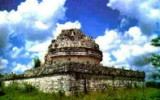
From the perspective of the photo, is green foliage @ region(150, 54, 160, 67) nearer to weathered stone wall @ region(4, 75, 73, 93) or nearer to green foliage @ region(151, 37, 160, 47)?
green foliage @ region(151, 37, 160, 47)

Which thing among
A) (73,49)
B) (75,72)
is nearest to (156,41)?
(75,72)

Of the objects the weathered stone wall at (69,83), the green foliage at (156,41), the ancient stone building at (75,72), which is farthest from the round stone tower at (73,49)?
the green foliage at (156,41)

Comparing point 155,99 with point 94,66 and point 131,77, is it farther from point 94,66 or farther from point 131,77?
point 131,77

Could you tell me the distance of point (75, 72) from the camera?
→ 72.0ft

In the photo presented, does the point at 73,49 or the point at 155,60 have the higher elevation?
the point at 73,49

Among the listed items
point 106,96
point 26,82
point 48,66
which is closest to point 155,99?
point 106,96

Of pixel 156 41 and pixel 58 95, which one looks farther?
pixel 58 95

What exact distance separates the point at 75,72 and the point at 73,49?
4.20 m

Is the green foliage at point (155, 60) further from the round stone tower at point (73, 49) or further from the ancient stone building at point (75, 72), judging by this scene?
the round stone tower at point (73, 49)

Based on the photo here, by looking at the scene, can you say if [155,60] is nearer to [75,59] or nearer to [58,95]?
[58,95]

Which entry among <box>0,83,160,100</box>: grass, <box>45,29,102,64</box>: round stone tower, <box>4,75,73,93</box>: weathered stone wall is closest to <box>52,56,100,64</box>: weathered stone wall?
<box>45,29,102,64</box>: round stone tower

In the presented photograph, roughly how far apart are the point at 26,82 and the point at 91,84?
4172 millimetres

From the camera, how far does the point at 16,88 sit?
79.8 feet

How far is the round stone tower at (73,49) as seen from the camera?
85.2 feet
